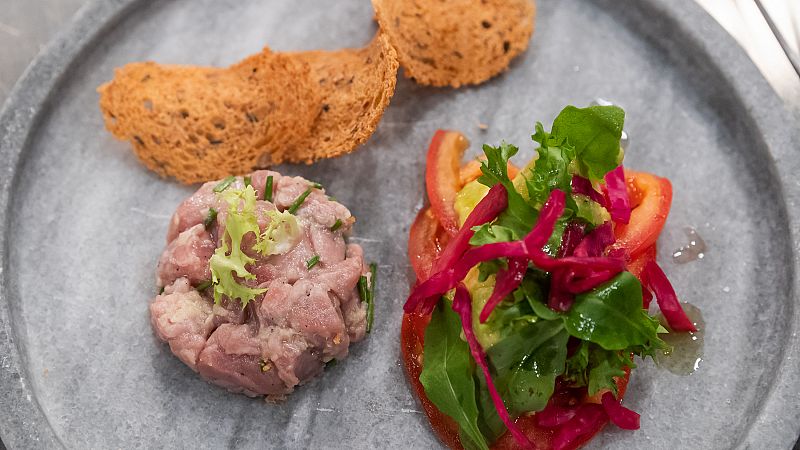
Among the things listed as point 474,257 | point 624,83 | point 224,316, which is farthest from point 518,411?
point 624,83

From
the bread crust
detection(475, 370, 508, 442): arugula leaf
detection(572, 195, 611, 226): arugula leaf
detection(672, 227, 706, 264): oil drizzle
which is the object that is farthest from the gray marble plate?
detection(572, 195, 611, 226): arugula leaf

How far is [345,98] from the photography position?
10.6 feet

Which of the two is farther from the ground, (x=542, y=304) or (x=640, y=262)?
(x=542, y=304)

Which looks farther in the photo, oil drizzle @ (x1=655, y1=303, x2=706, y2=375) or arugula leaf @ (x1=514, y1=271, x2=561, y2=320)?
oil drizzle @ (x1=655, y1=303, x2=706, y2=375)

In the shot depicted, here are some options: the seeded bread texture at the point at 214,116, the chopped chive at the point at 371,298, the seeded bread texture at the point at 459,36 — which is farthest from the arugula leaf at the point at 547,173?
the seeded bread texture at the point at 214,116

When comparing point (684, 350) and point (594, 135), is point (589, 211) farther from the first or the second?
point (684, 350)

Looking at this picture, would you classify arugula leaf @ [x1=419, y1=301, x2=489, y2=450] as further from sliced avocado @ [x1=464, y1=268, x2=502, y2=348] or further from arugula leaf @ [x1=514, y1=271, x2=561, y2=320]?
arugula leaf @ [x1=514, y1=271, x2=561, y2=320]

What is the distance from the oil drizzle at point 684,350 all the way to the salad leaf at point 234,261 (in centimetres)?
157

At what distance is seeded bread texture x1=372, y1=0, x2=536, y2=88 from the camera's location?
3371 millimetres

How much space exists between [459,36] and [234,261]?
4.79 ft

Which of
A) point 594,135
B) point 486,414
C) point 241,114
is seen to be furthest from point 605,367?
point 241,114

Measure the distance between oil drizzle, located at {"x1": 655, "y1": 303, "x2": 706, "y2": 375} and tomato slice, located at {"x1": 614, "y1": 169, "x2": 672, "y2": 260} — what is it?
13.5 inches

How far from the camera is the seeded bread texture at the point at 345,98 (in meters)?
3.06

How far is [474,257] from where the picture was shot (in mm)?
2467
